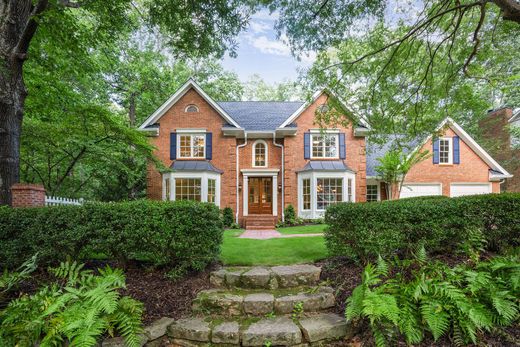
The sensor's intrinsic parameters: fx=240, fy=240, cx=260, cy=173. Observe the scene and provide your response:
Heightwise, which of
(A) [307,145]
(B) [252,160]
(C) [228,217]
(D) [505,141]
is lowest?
(C) [228,217]

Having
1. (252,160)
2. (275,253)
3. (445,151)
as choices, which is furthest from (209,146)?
(445,151)

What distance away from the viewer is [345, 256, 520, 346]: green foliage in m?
2.58

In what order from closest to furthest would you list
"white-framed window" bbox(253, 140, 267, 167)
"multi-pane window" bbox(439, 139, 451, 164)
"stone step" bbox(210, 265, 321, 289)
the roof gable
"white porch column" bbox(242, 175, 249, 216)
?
"stone step" bbox(210, 265, 321, 289), the roof gable, "white porch column" bbox(242, 175, 249, 216), "white-framed window" bbox(253, 140, 267, 167), "multi-pane window" bbox(439, 139, 451, 164)

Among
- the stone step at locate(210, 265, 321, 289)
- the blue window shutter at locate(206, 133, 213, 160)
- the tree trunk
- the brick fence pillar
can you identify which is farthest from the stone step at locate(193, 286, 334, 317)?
the blue window shutter at locate(206, 133, 213, 160)

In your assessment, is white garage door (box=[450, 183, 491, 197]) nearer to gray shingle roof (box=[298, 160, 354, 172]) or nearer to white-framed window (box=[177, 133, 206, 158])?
gray shingle roof (box=[298, 160, 354, 172])

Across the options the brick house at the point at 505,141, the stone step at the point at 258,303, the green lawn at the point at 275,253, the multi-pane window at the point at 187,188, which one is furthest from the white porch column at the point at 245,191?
the brick house at the point at 505,141

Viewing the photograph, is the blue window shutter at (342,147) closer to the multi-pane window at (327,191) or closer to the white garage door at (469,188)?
the multi-pane window at (327,191)

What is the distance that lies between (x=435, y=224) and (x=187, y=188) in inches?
418

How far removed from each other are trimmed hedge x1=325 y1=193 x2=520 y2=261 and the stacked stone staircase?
111 cm

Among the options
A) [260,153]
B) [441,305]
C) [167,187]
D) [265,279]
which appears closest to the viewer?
[441,305]

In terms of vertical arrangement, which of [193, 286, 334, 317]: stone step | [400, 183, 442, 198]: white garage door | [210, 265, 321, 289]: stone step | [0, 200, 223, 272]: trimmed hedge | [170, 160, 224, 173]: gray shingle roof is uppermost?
[170, 160, 224, 173]: gray shingle roof

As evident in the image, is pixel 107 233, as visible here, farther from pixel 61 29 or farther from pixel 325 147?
pixel 325 147

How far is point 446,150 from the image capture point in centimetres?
1414

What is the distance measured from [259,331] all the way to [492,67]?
940 cm
